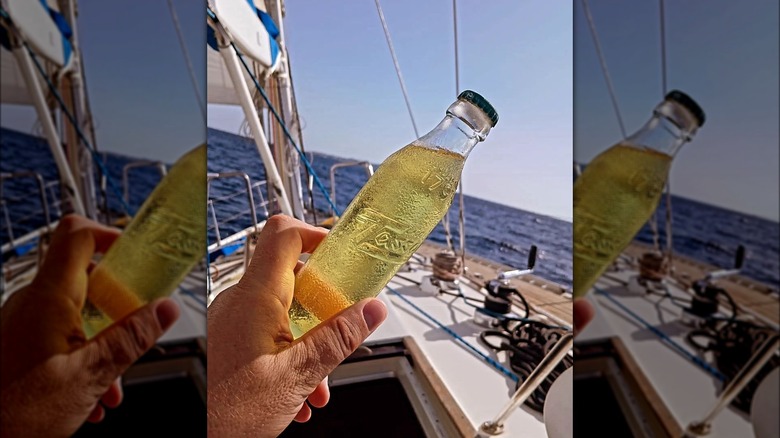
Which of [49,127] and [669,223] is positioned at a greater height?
[669,223]

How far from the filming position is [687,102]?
0.70 m

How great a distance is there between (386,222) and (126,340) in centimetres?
37

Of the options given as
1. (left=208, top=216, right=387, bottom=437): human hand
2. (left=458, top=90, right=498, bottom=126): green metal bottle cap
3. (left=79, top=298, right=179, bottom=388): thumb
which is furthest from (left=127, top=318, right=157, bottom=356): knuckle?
(left=458, top=90, right=498, bottom=126): green metal bottle cap

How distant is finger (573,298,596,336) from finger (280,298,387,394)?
0.91ft

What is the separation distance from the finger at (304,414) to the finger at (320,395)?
10 millimetres

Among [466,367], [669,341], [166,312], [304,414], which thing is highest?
[669,341]

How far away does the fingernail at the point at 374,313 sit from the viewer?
0.76 m

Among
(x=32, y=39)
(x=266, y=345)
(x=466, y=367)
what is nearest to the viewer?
(x=32, y=39)

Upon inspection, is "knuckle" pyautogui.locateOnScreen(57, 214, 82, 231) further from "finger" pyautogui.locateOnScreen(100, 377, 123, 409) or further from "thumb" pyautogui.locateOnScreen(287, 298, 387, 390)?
"thumb" pyautogui.locateOnScreen(287, 298, 387, 390)

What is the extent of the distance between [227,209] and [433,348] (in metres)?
0.41

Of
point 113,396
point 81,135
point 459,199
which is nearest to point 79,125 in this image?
point 81,135

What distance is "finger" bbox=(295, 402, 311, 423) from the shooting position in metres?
0.80

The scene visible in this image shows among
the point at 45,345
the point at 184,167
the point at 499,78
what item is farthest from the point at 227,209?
the point at 499,78

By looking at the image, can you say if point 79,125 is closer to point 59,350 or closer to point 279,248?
point 59,350
